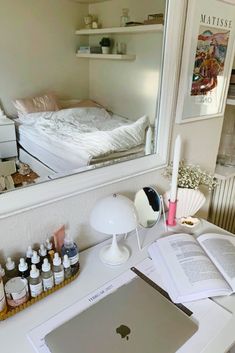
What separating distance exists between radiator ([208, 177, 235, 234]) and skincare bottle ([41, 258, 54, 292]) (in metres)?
1.19

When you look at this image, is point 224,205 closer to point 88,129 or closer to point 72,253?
point 88,129

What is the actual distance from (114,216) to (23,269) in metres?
0.30

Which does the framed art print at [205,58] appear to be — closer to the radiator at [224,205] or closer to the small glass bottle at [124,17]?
the small glass bottle at [124,17]

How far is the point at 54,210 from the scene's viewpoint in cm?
87

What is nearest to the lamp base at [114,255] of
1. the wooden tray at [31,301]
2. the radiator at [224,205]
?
the wooden tray at [31,301]

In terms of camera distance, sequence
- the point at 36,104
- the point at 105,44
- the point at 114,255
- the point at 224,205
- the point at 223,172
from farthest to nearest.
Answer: the point at 224,205 < the point at 223,172 < the point at 105,44 < the point at 36,104 < the point at 114,255

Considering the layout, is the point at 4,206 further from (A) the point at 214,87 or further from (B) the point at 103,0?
(A) the point at 214,87

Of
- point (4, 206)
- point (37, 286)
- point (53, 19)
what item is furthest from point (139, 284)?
point (53, 19)

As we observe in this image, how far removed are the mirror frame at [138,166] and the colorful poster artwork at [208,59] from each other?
11 cm

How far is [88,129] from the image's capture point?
1.13 meters

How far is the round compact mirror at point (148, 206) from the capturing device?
1077 mm

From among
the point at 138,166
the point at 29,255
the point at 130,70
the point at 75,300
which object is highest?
the point at 130,70

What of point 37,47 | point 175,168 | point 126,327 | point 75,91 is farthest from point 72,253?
point 37,47

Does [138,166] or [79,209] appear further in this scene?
[138,166]
